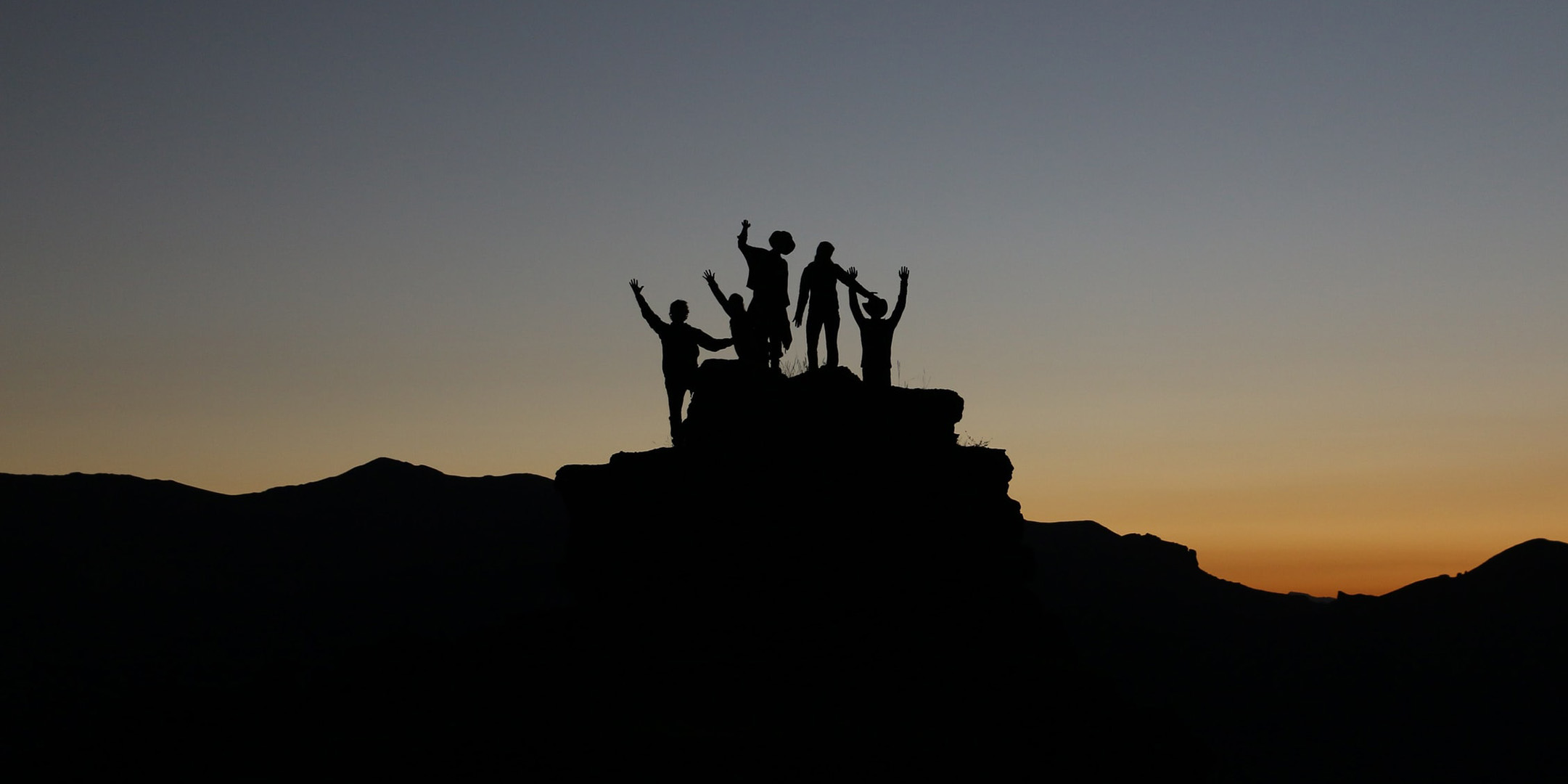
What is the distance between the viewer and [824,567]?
1870 cm

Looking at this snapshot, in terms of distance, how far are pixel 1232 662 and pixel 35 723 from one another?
9916 cm

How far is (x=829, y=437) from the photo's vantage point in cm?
1952

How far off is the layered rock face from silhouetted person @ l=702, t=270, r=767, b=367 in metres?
0.29

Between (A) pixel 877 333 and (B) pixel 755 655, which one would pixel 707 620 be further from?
(A) pixel 877 333

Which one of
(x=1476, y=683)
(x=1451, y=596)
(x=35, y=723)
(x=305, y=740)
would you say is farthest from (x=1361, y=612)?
(x=305, y=740)

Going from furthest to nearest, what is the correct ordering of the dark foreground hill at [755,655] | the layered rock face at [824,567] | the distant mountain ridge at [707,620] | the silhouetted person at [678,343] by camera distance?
1. the silhouetted person at [678,343]
2. the distant mountain ridge at [707,620]
3. the layered rock face at [824,567]
4. the dark foreground hill at [755,655]

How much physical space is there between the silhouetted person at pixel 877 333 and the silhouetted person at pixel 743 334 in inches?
67.4

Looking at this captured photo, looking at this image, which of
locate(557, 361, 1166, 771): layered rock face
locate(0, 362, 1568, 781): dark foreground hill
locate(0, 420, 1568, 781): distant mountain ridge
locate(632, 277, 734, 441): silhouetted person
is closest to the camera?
locate(0, 362, 1568, 781): dark foreground hill

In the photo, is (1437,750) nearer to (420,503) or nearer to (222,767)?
(420,503)

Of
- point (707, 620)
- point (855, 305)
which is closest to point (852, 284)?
point (855, 305)

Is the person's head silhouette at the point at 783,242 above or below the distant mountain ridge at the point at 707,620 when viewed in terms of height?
above

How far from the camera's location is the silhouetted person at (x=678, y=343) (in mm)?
19938

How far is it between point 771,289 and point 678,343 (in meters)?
1.88

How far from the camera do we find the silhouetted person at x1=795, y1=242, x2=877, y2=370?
773 inches
